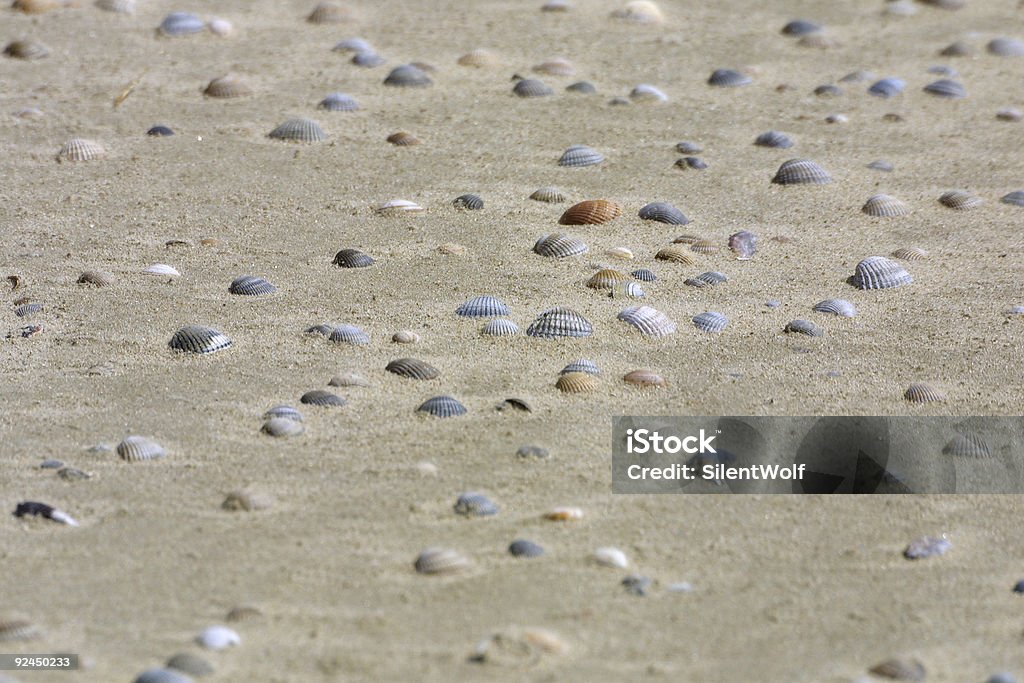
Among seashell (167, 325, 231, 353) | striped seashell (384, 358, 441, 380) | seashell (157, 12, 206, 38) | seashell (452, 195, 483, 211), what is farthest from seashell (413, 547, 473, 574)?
seashell (157, 12, 206, 38)

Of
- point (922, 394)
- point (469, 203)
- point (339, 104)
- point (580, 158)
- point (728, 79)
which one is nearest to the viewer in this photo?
point (922, 394)

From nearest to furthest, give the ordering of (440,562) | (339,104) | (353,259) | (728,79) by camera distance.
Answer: (440,562) < (353,259) < (339,104) < (728,79)

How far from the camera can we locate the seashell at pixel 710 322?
4387 mm

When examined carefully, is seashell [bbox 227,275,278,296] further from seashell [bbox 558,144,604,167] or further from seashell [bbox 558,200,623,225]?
seashell [bbox 558,144,604,167]

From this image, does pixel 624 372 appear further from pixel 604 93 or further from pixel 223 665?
pixel 604 93

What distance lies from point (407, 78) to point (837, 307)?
2998mm

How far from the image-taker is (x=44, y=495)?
3383mm

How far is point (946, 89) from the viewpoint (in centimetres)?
654

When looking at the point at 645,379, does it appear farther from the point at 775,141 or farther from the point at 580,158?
the point at 775,141

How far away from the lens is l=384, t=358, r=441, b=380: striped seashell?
4.03 m

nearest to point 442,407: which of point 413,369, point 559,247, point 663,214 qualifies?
point 413,369

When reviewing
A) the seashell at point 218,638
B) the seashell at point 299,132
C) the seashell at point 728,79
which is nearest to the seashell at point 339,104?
the seashell at point 299,132

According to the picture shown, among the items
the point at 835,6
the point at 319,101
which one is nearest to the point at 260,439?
the point at 319,101

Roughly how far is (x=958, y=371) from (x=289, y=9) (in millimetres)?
5012
